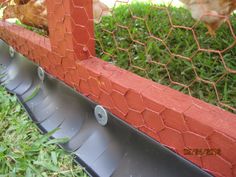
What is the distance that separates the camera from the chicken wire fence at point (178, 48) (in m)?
1.27

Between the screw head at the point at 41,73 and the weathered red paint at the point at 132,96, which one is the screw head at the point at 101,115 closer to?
the weathered red paint at the point at 132,96

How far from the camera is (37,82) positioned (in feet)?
5.54

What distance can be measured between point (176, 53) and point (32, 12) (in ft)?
2.83

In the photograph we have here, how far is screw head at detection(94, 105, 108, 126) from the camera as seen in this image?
119 cm

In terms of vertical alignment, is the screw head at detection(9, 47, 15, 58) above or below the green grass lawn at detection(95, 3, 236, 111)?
below

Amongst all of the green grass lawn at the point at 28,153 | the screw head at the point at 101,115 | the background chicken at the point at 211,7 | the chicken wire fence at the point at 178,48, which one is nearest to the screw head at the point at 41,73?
the green grass lawn at the point at 28,153

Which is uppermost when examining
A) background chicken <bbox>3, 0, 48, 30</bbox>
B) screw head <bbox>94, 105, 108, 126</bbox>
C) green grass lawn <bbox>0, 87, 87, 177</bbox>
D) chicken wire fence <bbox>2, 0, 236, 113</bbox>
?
background chicken <bbox>3, 0, 48, 30</bbox>

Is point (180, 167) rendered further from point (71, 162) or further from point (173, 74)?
point (173, 74)

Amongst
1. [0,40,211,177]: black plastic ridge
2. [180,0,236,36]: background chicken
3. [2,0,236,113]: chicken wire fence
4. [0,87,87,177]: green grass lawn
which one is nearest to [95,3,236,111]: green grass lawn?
[2,0,236,113]: chicken wire fence

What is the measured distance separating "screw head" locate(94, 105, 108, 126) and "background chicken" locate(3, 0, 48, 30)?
784 millimetres

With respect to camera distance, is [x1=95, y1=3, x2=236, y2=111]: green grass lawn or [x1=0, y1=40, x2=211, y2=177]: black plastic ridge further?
[x1=95, y1=3, x2=236, y2=111]: green grass lawn

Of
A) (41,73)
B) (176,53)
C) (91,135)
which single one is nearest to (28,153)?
(91,135)

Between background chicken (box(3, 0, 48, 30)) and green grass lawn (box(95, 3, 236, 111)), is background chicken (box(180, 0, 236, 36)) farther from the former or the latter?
background chicken (box(3, 0, 48, 30))

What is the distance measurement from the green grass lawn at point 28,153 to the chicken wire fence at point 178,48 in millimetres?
461
